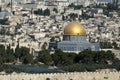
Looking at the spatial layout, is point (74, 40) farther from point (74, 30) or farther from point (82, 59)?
point (82, 59)

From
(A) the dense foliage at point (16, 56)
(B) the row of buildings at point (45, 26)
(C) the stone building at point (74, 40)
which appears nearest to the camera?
(A) the dense foliage at point (16, 56)

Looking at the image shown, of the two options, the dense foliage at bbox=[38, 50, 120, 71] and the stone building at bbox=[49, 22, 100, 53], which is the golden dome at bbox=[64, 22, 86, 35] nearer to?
the stone building at bbox=[49, 22, 100, 53]

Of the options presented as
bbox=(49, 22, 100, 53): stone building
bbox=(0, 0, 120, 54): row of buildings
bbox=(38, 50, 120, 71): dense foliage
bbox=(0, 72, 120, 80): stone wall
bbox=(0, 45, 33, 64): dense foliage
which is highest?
bbox=(0, 72, 120, 80): stone wall

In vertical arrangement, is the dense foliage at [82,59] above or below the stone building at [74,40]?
above

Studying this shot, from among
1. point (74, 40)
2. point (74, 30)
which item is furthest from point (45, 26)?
point (74, 30)

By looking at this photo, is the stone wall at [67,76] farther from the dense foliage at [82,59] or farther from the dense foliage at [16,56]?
the dense foliage at [16,56]

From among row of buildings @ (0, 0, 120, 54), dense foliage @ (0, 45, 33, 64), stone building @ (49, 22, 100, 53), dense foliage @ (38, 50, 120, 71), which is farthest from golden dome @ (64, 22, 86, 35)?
dense foliage @ (38, 50, 120, 71)

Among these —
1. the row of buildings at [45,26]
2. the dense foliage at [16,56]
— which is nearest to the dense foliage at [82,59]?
the dense foliage at [16,56]

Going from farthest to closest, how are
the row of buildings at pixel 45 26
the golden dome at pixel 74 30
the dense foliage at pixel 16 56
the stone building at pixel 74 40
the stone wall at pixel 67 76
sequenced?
the row of buildings at pixel 45 26 < the golden dome at pixel 74 30 < the stone building at pixel 74 40 < the dense foliage at pixel 16 56 < the stone wall at pixel 67 76

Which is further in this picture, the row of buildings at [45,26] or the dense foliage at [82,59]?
the row of buildings at [45,26]

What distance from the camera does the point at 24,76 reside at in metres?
44.0

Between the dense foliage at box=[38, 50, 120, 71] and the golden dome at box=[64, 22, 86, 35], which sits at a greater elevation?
the dense foliage at box=[38, 50, 120, 71]

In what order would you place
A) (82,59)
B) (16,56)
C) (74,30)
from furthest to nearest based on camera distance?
(74,30) < (16,56) < (82,59)

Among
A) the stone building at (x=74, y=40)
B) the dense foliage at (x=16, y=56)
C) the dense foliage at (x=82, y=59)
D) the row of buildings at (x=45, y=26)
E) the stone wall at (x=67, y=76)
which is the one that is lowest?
the row of buildings at (x=45, y=26)
